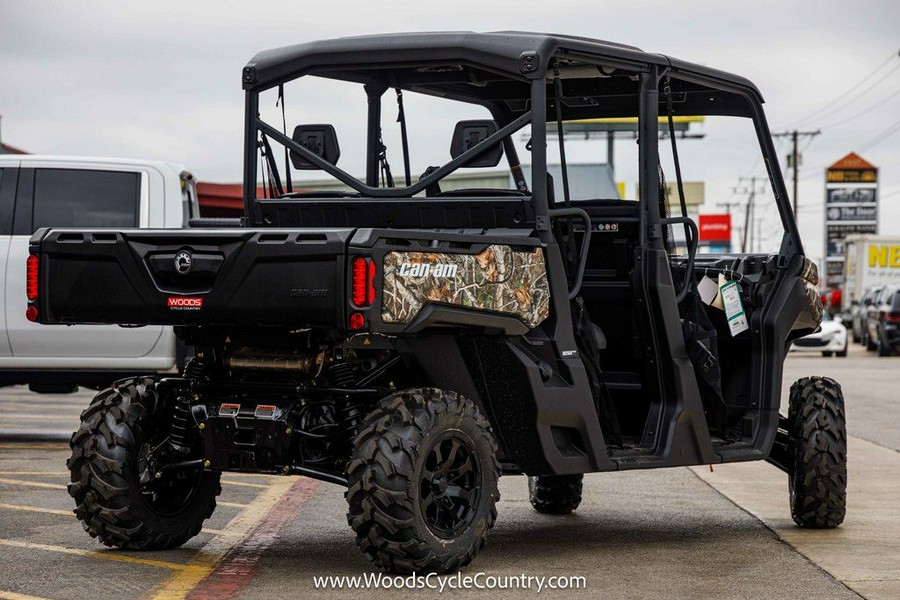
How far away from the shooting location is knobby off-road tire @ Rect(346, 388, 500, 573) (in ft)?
23.5

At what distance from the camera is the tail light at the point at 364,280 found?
695cm

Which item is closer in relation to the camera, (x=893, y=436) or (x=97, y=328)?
(x=97, y=328)

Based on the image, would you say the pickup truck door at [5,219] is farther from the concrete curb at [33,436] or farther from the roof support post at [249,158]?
the roof support post at [249,158]

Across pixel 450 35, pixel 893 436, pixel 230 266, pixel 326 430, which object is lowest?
pixel 893 436

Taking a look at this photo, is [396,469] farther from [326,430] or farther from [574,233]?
[574,233]

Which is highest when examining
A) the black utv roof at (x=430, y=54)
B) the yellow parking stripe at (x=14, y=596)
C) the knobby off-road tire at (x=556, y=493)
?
the black utv roof at (x=430, y=54)

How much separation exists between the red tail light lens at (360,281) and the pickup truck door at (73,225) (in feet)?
23.7

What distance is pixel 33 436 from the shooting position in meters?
15.6

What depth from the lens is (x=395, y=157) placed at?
8820 millimetres

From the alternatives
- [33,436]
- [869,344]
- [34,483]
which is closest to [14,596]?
[34,483]

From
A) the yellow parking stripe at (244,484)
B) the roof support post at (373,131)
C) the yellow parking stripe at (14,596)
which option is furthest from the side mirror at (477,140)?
the yellow parking stripe at (244,484)

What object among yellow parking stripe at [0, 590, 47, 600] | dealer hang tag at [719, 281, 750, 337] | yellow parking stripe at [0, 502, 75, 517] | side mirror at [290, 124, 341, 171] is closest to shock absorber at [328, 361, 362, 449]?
side mirror at [290, 124, 341, 171]

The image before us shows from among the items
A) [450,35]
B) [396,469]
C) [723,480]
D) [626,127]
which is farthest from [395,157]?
[723,480]

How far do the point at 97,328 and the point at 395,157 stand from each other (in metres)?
5.93
